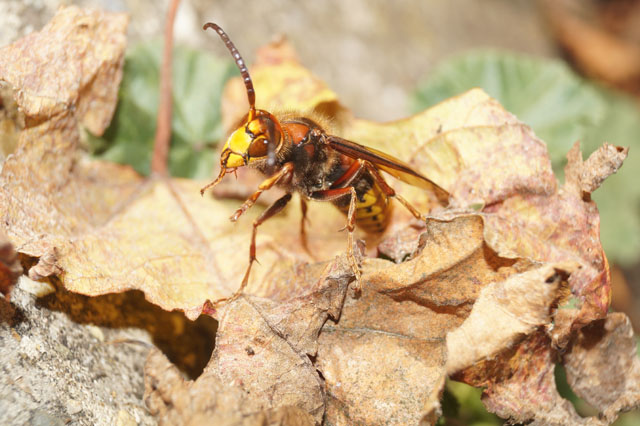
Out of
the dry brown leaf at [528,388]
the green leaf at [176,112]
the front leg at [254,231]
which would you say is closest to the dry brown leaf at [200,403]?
the front leg at [254,231]

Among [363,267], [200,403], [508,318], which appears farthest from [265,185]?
[508,318]

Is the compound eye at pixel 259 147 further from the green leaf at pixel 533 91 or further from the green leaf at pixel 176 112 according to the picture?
the green leaf at pixel 533 91

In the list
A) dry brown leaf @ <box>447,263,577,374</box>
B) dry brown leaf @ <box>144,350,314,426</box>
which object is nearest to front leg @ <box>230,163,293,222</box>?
dry brown leaf @ <box>144,350,314,426</box>

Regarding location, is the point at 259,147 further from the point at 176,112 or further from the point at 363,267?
the point at 176,112

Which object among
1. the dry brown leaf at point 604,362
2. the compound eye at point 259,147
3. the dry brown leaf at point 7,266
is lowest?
the dry brown leaf at point 7,266

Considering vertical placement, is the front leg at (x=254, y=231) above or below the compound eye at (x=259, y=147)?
below
